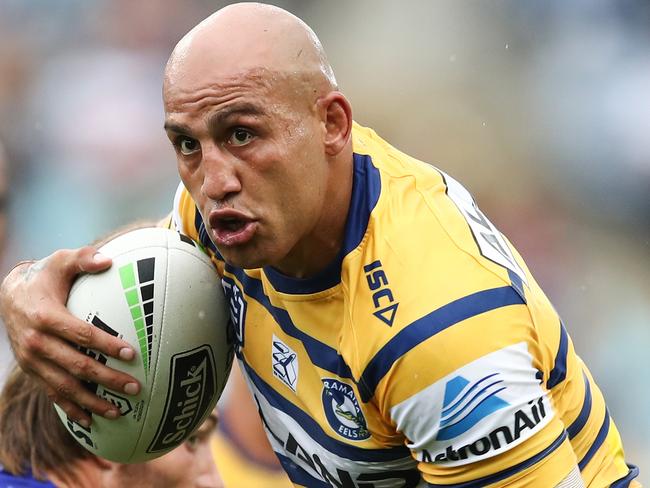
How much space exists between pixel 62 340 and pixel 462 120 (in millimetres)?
3945

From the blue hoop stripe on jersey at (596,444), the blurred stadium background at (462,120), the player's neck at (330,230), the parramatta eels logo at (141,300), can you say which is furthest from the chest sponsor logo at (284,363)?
the blurred stadium background at (462,120)

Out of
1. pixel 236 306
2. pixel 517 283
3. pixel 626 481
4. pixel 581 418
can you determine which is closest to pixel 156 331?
pixel 236 306

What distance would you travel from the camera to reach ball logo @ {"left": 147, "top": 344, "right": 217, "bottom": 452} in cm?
269

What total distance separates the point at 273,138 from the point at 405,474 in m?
1.03

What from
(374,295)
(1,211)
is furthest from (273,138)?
(1,211)

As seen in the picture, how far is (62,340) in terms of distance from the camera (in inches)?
102

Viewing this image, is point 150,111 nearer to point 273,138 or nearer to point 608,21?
point 608,21

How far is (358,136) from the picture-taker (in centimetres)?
285

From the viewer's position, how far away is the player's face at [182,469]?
13.6 ft

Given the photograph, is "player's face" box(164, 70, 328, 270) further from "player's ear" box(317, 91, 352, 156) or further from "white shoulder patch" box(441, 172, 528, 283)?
"white shoulder patch" box(441, 172, 528, 283)

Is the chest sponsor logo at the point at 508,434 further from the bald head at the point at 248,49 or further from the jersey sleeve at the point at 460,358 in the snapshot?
the bald head at the point at 248,49

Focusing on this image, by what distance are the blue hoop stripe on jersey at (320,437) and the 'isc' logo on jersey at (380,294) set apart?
0.44 metres

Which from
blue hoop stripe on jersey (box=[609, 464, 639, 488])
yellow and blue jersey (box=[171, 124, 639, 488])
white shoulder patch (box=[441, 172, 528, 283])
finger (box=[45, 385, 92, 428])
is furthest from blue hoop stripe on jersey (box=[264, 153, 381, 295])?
blue hoop stripe on jersey (box=[609, 464, 639, 488])

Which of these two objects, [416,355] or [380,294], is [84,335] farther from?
[416,355]
